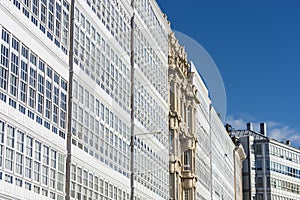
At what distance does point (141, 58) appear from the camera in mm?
52938

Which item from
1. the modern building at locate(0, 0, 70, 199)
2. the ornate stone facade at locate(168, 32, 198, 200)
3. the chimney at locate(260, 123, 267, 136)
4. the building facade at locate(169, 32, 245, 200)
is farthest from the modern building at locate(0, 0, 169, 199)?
the chimney at locate(260, 123, 267, 136)

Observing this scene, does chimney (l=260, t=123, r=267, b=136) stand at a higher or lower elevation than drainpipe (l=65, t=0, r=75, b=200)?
higher

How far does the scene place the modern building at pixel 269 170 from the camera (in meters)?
130

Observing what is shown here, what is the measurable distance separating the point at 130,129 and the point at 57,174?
49.3 ft

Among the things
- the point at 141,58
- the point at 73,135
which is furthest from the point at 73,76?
the point at 141,58

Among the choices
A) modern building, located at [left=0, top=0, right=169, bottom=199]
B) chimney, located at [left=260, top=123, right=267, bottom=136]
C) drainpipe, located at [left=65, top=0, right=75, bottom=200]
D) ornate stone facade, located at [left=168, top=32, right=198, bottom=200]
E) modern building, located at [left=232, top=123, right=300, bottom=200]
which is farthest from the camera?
chimney, located at [left=260, top=123, right=267, bottom=136]

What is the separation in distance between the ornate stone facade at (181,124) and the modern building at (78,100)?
4895 mm

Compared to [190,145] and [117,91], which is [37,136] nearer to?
[117,91]

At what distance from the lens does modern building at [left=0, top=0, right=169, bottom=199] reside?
2995 cm

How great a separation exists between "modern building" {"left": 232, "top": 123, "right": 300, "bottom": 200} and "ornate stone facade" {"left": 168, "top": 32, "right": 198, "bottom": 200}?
60.0 metres

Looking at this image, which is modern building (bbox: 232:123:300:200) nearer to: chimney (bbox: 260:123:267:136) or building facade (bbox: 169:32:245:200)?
chimney (bbox: 260:123:267:136)

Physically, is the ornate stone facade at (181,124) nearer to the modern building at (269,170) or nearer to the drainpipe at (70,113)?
the drainpipe at (70,113)

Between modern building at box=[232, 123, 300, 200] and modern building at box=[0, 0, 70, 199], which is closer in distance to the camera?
modern building at box=[0, 0, 70, 199]

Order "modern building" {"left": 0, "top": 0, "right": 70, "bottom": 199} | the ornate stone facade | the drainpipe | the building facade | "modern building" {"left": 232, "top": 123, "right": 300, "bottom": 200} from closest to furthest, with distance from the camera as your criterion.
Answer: "modern building" {"left": 0, "top": 0, "right": 70, "bottom": 199}
the drainpipe
the ornate stone facade
the building facade
"modern building" {"left": 232, "top": 123, "right": 300, "bottom": 200}
